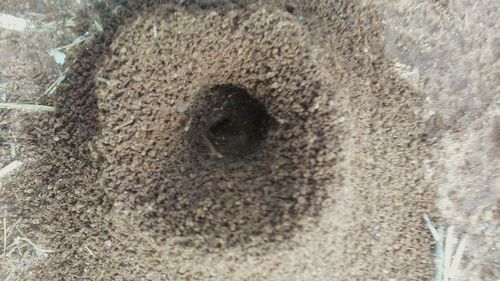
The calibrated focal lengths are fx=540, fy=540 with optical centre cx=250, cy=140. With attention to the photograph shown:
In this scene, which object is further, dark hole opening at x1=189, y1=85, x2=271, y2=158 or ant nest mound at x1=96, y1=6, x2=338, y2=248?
dark hole opening at x1=189, y1=85, x2=271, y2=158

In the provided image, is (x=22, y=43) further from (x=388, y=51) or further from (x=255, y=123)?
(x=388, y=51)

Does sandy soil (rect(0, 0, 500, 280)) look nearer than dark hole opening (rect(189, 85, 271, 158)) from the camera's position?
Yes

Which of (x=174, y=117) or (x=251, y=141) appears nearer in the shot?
(x=174, y=117)

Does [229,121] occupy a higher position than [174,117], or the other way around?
[229,121]

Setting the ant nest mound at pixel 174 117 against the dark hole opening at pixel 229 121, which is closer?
the ant nest mound at pixel 174 117

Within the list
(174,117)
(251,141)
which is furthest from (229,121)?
(174,117)

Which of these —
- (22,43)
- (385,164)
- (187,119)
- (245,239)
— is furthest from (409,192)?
(22,43)

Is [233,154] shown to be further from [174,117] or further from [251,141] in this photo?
[174,117]
